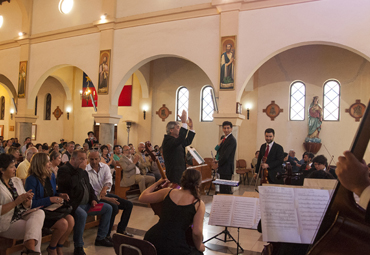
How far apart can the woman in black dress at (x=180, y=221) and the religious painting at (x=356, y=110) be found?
31.0 ft

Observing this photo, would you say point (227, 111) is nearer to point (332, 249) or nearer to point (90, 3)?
point (90, 3)

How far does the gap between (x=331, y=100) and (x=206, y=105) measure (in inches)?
190

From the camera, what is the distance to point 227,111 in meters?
8.83

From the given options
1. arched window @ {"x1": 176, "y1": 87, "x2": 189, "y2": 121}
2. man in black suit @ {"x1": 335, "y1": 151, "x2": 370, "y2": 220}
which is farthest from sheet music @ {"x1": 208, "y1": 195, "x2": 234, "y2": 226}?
arched window @ {"x1": 176, "y1": 87, "x2": 189, "y2": 121}

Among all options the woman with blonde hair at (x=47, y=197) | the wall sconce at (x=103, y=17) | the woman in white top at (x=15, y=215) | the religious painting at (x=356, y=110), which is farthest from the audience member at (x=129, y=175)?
the religious painting at (x=356, y=110)

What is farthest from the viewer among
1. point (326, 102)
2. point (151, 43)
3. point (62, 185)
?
point (326, 102)

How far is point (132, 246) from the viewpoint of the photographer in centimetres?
213

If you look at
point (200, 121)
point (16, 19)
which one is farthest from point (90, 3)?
point (200, 121)

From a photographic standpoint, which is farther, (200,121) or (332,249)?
(200,121)

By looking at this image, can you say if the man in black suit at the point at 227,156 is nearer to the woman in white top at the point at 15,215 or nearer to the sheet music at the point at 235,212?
the sheet music at the point at 235,212

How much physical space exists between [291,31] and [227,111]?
2.76 metres

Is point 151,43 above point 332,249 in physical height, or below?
above

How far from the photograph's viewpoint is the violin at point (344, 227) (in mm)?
1082

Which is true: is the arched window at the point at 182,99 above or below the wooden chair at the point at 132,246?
above
